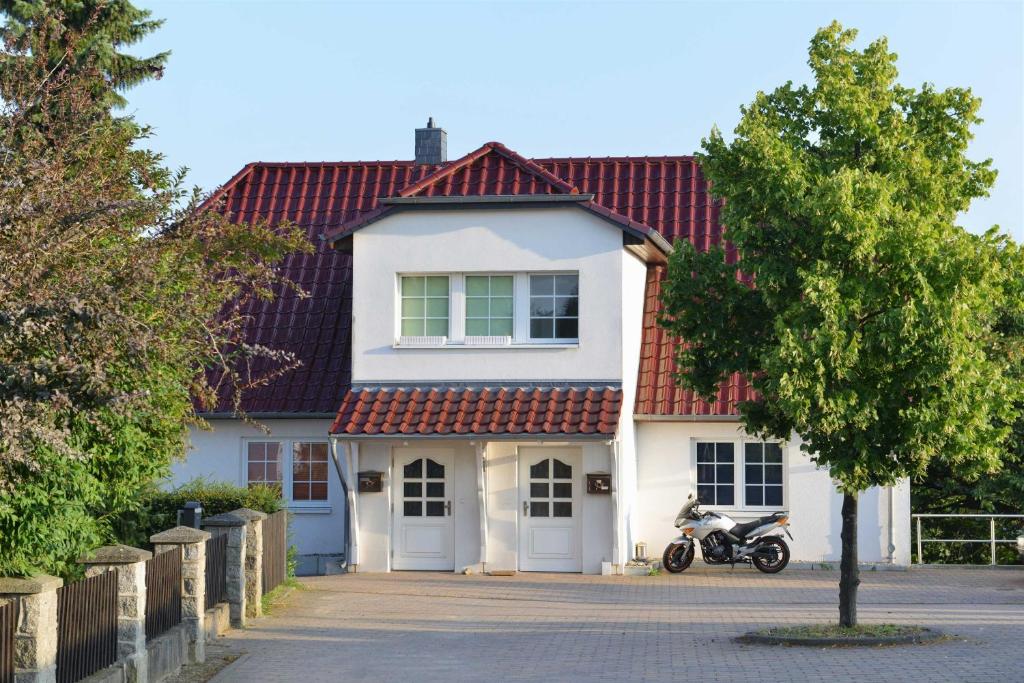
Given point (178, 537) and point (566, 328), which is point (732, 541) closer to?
point (566, 328)

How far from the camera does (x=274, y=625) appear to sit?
18219mm

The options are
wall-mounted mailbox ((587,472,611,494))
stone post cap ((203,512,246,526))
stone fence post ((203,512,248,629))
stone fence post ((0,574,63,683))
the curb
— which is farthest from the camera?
wall-mounted mailbox ((587,472,611,494))

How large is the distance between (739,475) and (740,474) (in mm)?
29

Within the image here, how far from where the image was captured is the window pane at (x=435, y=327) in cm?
2497

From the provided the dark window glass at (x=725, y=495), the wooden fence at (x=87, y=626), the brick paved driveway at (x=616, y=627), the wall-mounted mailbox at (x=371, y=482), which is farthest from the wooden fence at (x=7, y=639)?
the dark window glass at (x=725, y=495)

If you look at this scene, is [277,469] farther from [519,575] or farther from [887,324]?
[887,324]

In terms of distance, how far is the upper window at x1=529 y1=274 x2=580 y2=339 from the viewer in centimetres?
2469

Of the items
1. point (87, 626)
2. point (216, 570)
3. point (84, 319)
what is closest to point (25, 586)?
point (87, 626)

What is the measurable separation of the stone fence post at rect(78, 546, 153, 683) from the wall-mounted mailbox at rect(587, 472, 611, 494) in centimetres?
1179

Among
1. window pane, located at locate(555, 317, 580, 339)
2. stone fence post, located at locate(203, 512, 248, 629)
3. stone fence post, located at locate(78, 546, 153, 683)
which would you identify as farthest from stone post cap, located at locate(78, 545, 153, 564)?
window pane, located at locate(555, 317, 580, 339)

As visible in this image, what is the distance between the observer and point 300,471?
87.1 feet

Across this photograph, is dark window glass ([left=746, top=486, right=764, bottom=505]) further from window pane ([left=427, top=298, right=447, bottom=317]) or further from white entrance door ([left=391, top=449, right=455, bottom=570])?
window pane ([left=427, top=298, right=447, bottom=317])

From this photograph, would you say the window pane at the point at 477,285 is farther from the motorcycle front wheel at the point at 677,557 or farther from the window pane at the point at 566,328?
the motorcycle front wheel at the point at 677,557

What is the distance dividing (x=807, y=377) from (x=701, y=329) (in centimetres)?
197
